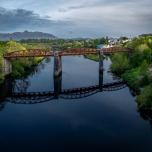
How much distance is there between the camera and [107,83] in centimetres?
8856

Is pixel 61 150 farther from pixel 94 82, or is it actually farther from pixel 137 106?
pixel 94 82

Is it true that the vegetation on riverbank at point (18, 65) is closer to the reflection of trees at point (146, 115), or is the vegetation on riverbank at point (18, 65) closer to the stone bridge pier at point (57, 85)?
the stone bridge pier at point (57, 85)

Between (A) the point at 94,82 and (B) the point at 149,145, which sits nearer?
Result: (B) the point at 149,145

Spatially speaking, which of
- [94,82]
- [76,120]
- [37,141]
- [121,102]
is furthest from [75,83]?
[37,141]

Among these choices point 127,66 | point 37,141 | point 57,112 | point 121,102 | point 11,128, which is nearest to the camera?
point 37,141

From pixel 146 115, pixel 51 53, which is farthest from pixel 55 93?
pixel 51 53

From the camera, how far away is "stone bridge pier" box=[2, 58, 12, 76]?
94356mm

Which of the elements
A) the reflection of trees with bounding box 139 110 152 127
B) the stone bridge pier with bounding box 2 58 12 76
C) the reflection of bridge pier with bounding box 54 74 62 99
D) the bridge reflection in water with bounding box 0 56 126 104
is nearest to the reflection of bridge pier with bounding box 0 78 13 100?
the bridge reflection in water with bounding box 0 56 126 104

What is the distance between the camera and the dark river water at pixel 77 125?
146ft

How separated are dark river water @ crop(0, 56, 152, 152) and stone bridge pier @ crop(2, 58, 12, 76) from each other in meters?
23.3

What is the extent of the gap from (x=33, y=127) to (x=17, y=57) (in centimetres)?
5473

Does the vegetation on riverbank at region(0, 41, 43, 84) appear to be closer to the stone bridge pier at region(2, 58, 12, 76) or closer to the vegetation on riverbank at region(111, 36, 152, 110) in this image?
the stone bridge pier at region(2, 58, 12, 76)

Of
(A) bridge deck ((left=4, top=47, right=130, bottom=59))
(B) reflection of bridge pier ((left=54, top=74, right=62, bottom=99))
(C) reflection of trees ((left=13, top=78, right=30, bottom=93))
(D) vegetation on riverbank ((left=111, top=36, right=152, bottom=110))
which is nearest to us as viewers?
(D) vegetation on riverbank ((left=111, top=36, right=152, bottom=110))

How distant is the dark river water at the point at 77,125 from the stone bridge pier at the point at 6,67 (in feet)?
76.4
